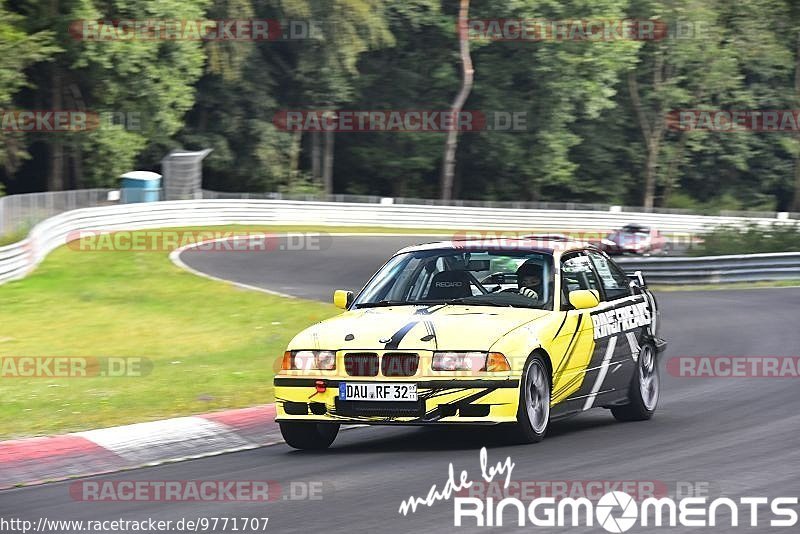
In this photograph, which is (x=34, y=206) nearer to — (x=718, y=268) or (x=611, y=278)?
(x=718, y=268)

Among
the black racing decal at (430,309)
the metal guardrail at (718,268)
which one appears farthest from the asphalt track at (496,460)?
the metal guardrail at (718,268)

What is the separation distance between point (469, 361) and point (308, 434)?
54.8 inches

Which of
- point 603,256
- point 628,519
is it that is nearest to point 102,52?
point 603,256

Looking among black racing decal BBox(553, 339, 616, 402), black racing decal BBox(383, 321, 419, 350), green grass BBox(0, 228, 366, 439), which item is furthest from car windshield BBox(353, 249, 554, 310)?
green grass BBox(0, 228, 366, 439)

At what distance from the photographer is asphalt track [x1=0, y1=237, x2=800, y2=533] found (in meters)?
7.18

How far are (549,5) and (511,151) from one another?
720 centimetres

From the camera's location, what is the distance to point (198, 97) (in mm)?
56719

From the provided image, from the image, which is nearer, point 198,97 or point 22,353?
point 22,353

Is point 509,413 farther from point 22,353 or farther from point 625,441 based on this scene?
point 22,353

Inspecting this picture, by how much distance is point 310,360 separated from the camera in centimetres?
936

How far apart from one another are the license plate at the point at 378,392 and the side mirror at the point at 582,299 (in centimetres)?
156

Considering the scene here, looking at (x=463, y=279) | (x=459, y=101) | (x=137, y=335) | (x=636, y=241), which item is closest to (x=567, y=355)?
(x=463, y=279)

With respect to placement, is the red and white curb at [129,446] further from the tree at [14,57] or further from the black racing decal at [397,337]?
the tree at [14,57]

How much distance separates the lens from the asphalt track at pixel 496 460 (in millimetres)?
7184
